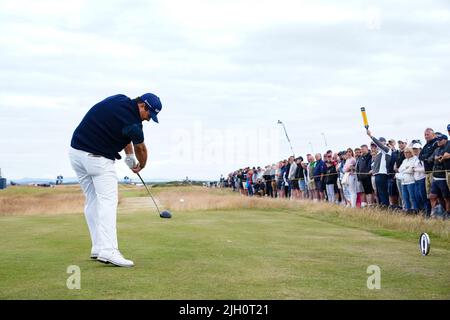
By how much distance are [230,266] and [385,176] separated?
42.9 ft

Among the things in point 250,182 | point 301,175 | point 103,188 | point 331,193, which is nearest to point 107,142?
point 103,188

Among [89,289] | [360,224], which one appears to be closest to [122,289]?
[89,289]

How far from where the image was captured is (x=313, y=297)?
5.92 metres

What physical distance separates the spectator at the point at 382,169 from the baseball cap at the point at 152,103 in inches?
509

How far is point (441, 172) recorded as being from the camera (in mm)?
16172

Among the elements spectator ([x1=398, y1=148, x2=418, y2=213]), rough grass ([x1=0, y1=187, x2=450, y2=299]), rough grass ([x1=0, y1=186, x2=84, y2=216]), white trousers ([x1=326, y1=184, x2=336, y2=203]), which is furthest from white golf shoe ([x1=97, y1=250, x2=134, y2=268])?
rough grass ([x1=0, y1=186, x2=84, y2=216])

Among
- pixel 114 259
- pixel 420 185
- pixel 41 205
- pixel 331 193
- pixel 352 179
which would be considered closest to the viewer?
pixel 114 259

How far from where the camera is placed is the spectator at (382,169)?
1978 cm

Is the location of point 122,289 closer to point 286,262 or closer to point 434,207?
point 286,262

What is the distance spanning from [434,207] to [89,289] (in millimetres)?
12369

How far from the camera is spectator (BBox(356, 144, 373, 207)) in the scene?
70.1ft

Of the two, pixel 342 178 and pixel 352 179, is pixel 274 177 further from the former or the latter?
pixel 352 179

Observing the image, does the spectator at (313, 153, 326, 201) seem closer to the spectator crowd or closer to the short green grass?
the spectator crowd

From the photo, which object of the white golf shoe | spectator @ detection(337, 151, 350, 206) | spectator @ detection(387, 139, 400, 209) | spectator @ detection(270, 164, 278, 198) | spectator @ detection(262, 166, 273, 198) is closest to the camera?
the white golf shoe
